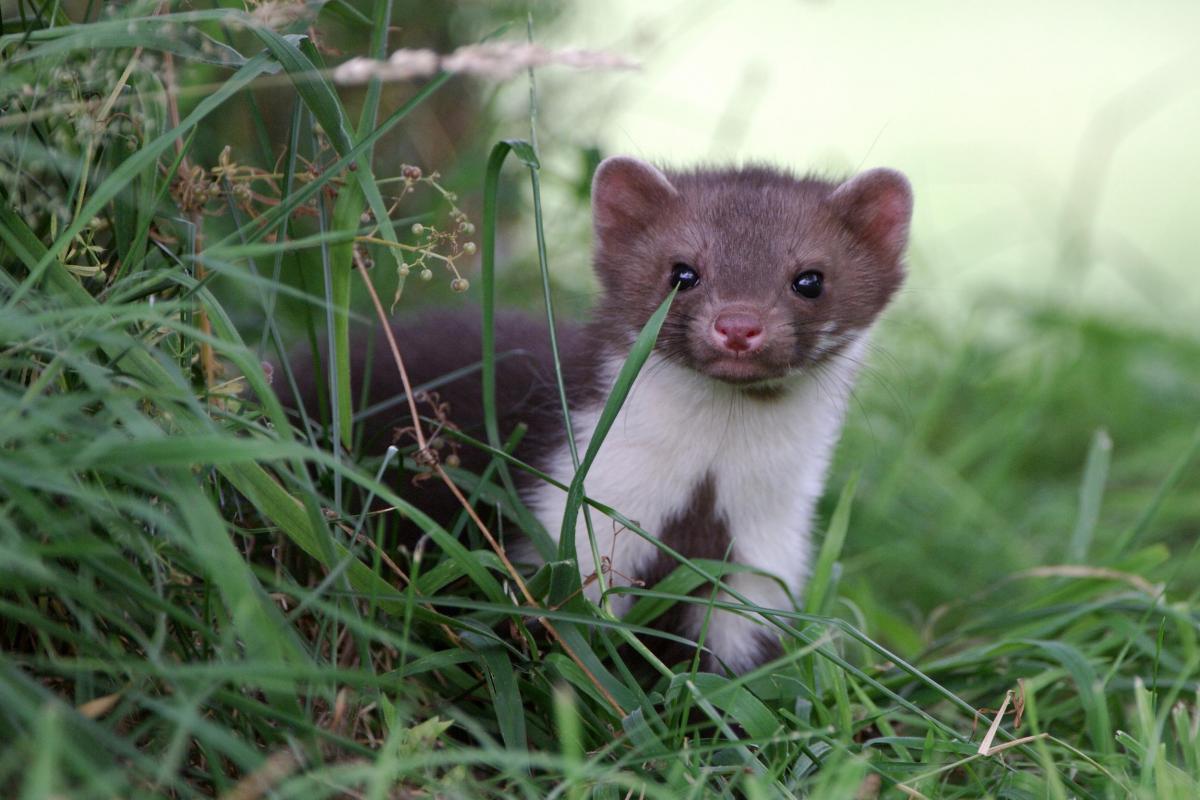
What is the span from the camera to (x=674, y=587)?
159 inches

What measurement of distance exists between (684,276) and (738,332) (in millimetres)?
436

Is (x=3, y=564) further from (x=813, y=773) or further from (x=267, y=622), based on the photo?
(x=813, y=773)

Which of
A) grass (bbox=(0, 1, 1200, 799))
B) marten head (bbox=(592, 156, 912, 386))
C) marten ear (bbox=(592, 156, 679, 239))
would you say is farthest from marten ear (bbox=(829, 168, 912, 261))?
grass (bbox=(0, 1, 1200, 799))

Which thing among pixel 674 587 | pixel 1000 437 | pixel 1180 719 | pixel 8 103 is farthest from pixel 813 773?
pixel 1000 437

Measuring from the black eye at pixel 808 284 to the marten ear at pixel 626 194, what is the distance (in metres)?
0.53

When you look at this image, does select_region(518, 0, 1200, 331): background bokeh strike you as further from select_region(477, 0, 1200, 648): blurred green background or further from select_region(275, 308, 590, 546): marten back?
select_region(275, 308, 590, 546): marten back

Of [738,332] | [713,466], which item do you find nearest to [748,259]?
[738,332]

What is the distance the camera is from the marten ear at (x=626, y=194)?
4566 mm

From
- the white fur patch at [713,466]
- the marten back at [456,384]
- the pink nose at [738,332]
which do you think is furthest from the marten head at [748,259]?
the marten back at [456,384]

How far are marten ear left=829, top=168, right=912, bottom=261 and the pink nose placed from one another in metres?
0.81

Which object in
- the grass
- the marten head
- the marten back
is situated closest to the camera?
the grass

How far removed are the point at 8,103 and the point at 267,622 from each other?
154 cm

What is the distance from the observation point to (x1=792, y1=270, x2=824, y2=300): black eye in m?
4.40

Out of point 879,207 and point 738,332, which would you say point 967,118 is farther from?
point 738,332
